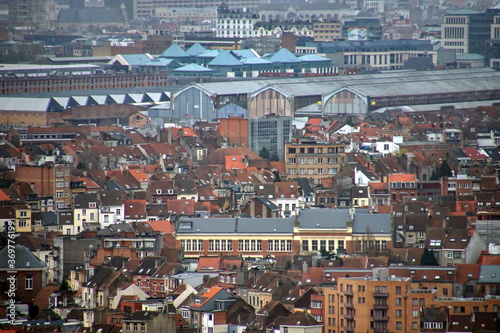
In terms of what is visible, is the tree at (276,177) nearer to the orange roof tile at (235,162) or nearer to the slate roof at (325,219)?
the orange roof tile at (235,162)

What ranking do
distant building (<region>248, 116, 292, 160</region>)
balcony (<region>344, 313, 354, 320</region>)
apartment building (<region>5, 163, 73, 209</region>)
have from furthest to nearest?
distant building (<region>248, 116, 292, 160</region>)
apartment building (<region>5, 163, 73, 209</region>)
balcony (<region>344, 313, 354, 320</region>)

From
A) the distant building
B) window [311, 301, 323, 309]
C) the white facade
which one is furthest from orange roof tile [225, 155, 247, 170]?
window [311, 301, 323, 309]

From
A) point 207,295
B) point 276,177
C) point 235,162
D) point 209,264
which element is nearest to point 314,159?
point 276,177

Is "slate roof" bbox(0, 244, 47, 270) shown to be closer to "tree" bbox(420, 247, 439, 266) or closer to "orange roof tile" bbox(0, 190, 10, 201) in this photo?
"tree" bbox(420, 247, 439, 266)

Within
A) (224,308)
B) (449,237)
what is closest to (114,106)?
(449,237)

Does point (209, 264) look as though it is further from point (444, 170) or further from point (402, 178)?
point (444, 170)

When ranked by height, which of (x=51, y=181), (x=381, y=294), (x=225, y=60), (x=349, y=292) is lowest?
(x=225, y=60)

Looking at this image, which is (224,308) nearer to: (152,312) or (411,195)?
(152,312)
